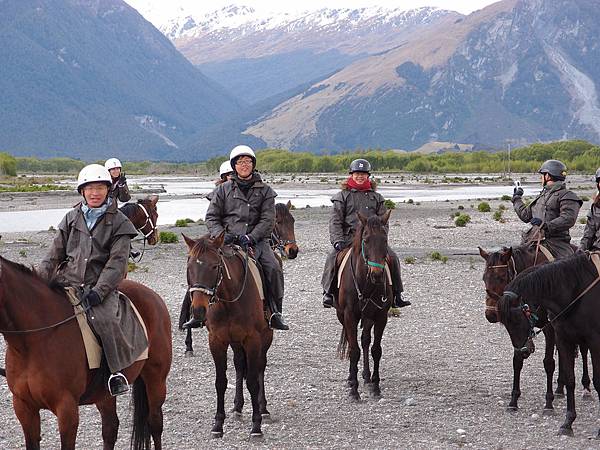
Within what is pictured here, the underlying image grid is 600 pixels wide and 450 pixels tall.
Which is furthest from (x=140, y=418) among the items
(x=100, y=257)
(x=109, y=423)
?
(x=100, y=257)

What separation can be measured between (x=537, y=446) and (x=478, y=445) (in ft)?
1.86

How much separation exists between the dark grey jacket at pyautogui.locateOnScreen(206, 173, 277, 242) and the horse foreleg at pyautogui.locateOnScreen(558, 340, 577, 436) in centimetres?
337

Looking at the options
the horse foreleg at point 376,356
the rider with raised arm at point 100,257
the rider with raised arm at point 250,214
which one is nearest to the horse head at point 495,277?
the horse foreleg at point 376,356

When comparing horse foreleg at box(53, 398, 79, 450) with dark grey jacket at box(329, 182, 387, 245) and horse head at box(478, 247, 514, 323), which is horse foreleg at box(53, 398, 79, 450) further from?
dark grey jacket at box(329, 182, 387, 245)

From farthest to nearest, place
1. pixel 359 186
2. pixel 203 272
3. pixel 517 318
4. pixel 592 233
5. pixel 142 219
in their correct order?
1. pixel 142 219
2. pixel 359 186
3. pixel 592 233
4. pixel 517 318
5. pixel 203 272

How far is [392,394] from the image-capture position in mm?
10883

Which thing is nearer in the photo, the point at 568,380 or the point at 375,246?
the point at 568,380

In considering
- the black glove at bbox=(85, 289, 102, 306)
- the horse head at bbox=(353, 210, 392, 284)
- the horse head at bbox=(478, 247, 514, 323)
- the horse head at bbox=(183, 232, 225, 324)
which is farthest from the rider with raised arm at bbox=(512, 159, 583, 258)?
the black glove at bbox=(85, 289, 102, 306)

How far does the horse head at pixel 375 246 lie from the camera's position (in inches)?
402

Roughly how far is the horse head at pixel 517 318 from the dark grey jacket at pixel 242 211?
2.65 m

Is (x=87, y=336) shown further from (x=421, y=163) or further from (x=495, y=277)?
(x=421, y=163)

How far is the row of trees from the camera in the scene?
4926 inches

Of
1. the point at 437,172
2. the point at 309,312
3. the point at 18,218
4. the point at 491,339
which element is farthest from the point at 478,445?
the point at 437,172

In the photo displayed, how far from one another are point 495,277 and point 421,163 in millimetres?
127403
